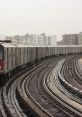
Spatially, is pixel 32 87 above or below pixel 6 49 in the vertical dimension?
below

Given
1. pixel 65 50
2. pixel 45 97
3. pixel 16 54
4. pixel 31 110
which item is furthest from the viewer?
pixel 65 50

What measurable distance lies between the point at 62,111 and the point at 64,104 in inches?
73.1

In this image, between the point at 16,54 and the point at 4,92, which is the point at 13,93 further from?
the point at 16,54

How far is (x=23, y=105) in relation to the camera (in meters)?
17.4

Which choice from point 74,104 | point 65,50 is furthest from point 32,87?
point 65,50

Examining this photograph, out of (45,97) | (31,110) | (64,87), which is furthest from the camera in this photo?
(64,87)

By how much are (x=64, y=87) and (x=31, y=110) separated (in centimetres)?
991

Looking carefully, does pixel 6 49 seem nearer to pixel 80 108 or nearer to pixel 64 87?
pixel 64 87

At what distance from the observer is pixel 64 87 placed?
2527cm

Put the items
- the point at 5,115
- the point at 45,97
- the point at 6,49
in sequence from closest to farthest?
1. the point at 5,115
2. the point at 45,97
3. the point at 6,49

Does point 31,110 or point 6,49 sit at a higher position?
point 6,49

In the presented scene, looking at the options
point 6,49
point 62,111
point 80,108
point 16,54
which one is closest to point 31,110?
point 62,111

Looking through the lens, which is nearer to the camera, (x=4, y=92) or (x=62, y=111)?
(x=62, y=111)

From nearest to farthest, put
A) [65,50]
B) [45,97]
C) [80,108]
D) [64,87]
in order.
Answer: [80,108], [45,97], [64,87], [65,50]
